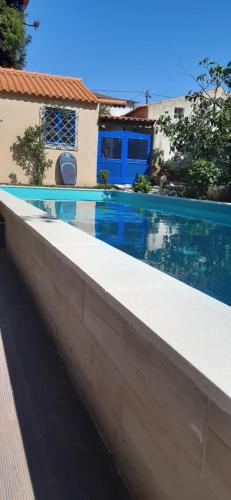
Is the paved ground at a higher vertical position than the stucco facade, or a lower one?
lower

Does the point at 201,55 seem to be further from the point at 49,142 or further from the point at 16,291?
the point at 16,291

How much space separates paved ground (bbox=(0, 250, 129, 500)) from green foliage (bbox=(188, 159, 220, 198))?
38.1ft

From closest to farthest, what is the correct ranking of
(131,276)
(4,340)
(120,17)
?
(131,276)
(4,340)
(120,17)

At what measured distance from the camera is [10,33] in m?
19.9

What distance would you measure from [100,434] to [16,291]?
2.52 m

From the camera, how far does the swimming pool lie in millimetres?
5281

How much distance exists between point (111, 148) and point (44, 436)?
1709 centimetres

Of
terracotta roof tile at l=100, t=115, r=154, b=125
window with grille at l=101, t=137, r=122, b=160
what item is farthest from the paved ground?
terracotta roof tile at l=100, t=115, r=154, b=125

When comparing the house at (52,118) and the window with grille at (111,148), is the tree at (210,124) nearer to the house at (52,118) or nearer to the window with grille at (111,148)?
the window with grille at (111,148)

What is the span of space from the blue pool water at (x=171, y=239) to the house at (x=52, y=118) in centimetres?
449

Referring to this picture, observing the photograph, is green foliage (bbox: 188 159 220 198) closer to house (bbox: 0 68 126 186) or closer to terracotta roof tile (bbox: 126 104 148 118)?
house (bbox: 0 68 126 186)

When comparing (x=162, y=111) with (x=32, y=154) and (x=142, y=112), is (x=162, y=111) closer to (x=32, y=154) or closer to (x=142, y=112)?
(x=142, y=112)

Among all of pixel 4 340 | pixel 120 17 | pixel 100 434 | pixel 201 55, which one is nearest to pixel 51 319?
pixel 4 340

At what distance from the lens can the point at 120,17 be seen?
63.5ft
